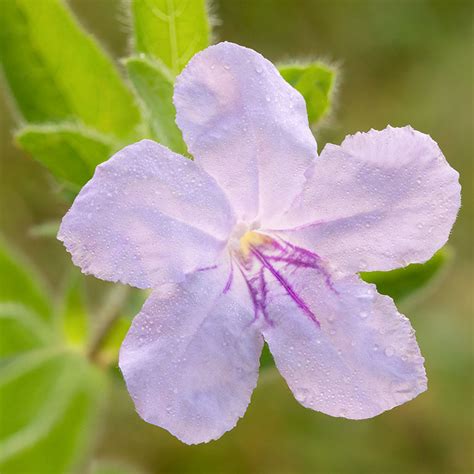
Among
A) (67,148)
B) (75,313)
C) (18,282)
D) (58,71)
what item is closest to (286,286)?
(67,148)

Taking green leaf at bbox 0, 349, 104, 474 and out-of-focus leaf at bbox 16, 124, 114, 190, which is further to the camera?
green leaf at bbox 0, 349, 104, 474

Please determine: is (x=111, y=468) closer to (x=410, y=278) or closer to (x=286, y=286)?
(x=410, y=278)

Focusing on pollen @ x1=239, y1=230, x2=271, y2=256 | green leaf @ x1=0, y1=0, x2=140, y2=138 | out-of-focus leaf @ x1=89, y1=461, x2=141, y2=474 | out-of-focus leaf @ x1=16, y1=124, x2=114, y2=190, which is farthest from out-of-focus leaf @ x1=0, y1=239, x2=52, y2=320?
pollen @ x1=239, y1=230, x2=271, y2=256

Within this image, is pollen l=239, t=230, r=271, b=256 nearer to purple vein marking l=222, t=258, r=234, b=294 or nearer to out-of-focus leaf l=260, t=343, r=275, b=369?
purple vein marking l=222, t=258, r=234, b=294

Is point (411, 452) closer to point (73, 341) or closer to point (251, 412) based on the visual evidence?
point (251, 412)

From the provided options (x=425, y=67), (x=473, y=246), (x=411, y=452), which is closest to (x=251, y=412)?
(x=411, y=452)

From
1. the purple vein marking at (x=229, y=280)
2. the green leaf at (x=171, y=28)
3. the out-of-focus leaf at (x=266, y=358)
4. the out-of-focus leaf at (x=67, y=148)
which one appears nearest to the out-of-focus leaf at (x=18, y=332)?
the out-of-focus leaf at (x=67, y=148)

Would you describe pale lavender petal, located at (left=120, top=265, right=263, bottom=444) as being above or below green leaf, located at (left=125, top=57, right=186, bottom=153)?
below
